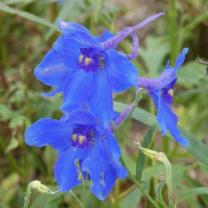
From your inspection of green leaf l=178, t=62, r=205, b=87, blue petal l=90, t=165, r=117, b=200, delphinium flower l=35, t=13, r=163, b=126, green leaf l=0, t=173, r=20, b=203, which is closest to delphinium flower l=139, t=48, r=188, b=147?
delphinium flower l=35, t=13, r=163, b=126

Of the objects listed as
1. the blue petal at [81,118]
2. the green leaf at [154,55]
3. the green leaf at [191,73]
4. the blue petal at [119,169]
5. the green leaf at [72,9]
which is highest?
the blue petal at [81,118]

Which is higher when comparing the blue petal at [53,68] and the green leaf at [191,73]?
the blue petal at [53,68]

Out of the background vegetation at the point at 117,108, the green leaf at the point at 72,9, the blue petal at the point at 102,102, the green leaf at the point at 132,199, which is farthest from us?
the green leaf at the point at 72,9

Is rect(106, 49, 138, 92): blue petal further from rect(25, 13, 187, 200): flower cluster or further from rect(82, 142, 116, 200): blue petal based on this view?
rect(82, 142, 116, 200): blue petal

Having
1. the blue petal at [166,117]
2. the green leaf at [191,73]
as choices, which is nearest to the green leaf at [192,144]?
the blue petal at [166,117]

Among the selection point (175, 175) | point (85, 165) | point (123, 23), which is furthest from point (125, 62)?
point (123, 23)

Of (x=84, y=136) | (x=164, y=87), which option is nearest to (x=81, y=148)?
(x=84, y=136)

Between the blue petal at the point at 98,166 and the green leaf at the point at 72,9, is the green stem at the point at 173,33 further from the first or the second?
the blue petal at the point at 98,166

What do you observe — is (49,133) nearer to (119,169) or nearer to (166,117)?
(119,169)
